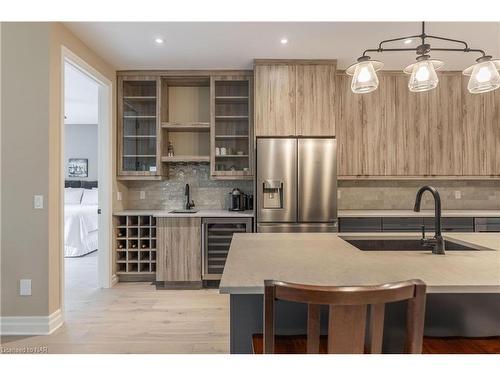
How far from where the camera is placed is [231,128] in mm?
4176

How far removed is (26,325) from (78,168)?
5.93m

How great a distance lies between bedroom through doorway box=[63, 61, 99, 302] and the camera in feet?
13.6

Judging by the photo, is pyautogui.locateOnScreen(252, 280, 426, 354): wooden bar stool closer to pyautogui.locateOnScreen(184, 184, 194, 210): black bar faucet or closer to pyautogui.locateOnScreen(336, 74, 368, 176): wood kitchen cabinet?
pyautogui.locateOnScreen(336, 74, 368, 176): wood kitchen cabinet

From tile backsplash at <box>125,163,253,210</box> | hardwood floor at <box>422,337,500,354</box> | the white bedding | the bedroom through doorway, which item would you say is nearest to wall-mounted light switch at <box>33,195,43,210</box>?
the bedroom through doorway

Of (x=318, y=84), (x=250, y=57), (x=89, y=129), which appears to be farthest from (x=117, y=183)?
(x=89, y=129)

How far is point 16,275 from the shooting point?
8.79 ft

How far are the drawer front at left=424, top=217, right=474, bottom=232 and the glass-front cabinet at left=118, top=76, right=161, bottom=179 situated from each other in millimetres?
3246

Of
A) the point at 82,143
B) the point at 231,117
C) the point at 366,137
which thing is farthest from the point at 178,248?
the point at 82,143

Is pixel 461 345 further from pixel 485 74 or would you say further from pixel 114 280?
pixel 114 280

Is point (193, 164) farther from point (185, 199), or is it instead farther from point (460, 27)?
point (460, 27)

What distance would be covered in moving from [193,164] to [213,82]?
1.11 metres

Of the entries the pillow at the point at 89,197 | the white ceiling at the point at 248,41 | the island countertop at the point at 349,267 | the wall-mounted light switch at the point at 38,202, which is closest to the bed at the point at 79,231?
the pillow at the point at 89,197

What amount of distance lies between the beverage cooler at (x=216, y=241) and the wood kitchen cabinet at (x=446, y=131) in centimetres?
254

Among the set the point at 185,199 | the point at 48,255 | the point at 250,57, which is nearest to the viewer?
the point at 48,255
